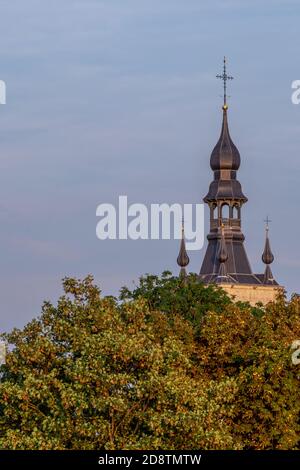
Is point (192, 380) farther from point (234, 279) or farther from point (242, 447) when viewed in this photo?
point (234, 279)

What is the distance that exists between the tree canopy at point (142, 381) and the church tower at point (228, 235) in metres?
94.1

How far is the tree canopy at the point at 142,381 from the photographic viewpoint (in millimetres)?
71688

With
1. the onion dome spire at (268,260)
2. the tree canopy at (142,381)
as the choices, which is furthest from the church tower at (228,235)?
the tree canopy at (142,381)

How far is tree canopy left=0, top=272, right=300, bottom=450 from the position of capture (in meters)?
71.7

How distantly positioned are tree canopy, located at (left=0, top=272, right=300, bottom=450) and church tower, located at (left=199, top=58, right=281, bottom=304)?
94.1 metres

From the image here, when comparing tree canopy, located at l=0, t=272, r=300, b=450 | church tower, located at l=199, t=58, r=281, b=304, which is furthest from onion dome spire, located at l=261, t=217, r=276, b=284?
tree canopy, located at l=0, t=272, r=300, b=450

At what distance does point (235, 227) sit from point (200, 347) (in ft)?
338

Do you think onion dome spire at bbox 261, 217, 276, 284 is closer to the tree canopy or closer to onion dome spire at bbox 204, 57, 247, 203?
onion dome spire at bbox 204, 57, 247, 203

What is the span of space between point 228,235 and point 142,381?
112362 millimetres

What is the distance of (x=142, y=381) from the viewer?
7262cm

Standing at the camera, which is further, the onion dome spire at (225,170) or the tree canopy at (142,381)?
the onion dome spire at (225,170)

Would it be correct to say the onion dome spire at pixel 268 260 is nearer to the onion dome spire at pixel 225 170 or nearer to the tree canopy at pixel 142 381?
the onion dome spire at pixel 225 170

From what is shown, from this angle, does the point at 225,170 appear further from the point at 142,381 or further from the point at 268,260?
the point at 142,381
